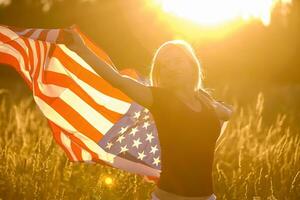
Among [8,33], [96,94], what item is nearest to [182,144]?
[96,94]

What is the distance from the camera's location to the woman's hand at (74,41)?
3.55 m

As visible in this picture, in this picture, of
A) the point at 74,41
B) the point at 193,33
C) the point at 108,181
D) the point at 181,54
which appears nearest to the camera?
the point at 181,54

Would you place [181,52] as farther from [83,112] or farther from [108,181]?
[108,181]

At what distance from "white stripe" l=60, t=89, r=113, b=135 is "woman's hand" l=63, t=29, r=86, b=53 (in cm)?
146

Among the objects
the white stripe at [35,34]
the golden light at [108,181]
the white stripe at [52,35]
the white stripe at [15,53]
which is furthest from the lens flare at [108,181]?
the white stripe at [52,35]

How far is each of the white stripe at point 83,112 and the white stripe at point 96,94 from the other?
0.12 metres

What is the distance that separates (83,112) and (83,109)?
0.03m

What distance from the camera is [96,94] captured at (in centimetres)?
528

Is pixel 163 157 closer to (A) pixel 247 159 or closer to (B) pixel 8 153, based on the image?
(B) pixel 8 153

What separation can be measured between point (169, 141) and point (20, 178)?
9.05ft

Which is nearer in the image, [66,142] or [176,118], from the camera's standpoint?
[176,118]

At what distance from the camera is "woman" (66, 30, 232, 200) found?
3381 mm

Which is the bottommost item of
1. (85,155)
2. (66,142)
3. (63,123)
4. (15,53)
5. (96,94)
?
(85,155)

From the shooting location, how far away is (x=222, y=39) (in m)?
32.6
